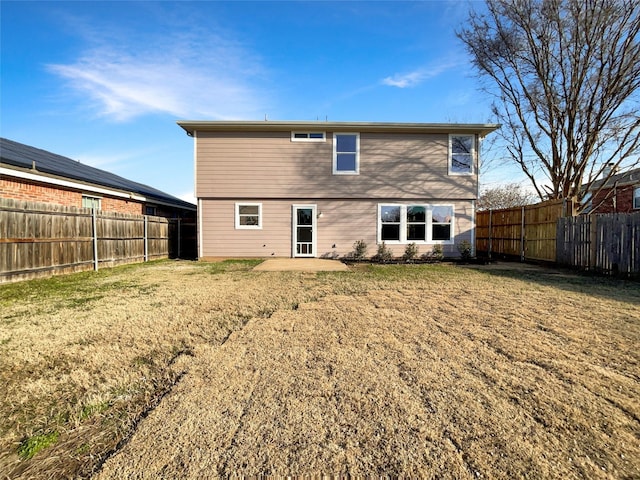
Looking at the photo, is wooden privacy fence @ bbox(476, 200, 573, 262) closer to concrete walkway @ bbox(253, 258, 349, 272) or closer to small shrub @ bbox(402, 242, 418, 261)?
small shrub @ bbox(402, 242, 418, 261)

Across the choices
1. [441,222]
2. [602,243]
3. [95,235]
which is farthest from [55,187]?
[602,243]

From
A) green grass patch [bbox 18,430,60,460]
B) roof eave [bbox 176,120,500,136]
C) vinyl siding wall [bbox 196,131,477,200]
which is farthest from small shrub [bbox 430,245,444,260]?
green grass patch [bbox 18,430,60,460]

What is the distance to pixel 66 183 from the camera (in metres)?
10.0

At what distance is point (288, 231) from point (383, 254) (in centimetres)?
381

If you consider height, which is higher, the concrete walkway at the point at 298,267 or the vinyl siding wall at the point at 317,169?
the vinyl siding wall at the point at 317,169

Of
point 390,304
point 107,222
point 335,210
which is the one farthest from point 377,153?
point 107,222

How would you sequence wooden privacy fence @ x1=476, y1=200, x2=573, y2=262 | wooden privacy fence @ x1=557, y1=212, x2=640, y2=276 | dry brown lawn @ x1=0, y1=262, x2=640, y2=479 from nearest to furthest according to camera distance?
1. dry brown lawn @ x1=0, y1=262, x2=640, y2=479
2. wooden privacy fence @ x1=557, y1=212, x2=640, y2=276
3. wooden privacy fence @ x1=476, y1=200, x2=573, y2=262

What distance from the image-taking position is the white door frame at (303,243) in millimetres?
11922

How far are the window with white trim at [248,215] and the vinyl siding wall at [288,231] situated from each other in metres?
Result: 0.16

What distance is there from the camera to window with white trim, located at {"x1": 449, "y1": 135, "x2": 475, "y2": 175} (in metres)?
12.0

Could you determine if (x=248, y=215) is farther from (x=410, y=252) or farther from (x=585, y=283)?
(x=585, y=283)

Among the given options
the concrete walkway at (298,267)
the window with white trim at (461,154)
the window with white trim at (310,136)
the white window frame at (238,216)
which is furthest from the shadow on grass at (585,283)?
the white window frame at (238,216)

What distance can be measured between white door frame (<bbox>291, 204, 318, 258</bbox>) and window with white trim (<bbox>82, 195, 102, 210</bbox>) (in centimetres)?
739

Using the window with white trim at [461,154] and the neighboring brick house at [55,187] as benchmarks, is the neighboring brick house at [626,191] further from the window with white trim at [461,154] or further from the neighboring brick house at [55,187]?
the neighboring brick house at [55,187]
